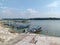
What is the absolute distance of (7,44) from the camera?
1045 centimetres

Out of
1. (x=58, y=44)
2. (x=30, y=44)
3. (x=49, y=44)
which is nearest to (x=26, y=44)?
(x=30, y=44)

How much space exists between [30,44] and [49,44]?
5.82 feet

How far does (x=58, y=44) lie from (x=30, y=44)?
276cm

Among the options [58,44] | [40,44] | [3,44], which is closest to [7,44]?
[3,44]

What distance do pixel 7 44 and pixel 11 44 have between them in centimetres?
32

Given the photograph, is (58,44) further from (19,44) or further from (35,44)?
(19,44)

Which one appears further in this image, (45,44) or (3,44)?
(45,44)

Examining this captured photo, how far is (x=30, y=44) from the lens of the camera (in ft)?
35.1

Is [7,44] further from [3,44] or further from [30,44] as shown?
[30,44]

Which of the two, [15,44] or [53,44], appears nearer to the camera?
[15,44]

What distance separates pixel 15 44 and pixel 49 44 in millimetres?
2970

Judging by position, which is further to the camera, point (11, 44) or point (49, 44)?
point (49, 44)

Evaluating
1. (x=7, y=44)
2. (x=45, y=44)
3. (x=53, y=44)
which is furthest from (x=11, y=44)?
(x=53, y=44)

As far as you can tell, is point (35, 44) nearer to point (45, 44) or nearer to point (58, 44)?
point (45, 44)
